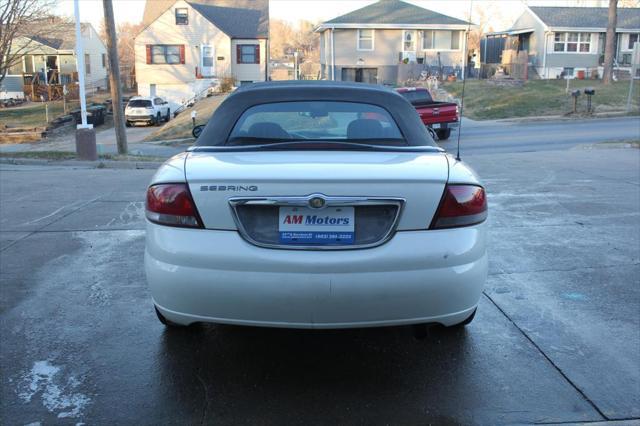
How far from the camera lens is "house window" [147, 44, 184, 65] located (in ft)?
144

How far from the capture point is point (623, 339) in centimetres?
401

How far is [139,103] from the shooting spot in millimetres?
36125

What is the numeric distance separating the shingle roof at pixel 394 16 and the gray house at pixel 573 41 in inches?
295

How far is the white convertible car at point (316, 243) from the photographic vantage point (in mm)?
3053

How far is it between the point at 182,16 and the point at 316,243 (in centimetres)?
4403

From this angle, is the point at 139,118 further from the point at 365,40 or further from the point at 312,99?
the point at 312,99

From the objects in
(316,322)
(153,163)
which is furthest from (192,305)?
(153,163)

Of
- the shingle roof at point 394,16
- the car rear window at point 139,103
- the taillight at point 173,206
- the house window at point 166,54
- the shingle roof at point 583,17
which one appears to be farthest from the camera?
the shingle roof at point 583,17

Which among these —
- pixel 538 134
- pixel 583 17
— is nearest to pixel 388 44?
pixel 583 17

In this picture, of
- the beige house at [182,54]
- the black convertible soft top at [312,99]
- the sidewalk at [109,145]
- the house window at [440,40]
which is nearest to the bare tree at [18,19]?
the sidewalk at [109,145]

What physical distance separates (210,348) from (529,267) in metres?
3.06

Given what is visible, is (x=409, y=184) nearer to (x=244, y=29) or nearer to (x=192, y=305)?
(x=192, y=305)

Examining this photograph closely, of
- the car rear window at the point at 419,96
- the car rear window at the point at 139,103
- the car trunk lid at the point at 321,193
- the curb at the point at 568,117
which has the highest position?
the car rear window at the point at 419,96

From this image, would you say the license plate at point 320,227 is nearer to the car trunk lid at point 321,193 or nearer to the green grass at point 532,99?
the car trunk lid at point 321,193
